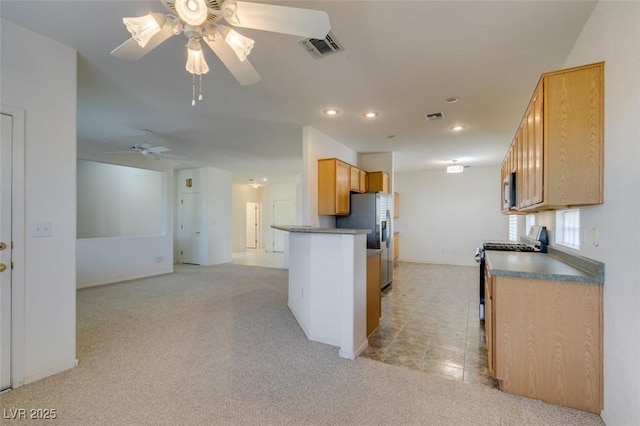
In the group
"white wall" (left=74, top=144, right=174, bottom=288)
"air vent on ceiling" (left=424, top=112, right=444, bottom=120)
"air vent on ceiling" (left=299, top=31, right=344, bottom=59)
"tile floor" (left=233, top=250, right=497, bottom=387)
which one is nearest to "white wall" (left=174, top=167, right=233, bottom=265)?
"white wall" (left=74, top=144, right=174, bottom=288)

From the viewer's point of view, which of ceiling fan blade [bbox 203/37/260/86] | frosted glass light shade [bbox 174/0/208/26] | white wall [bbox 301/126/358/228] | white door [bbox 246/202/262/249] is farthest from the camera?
white door [bbox 246/202/262/249]

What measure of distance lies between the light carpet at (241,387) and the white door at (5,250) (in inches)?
9.5

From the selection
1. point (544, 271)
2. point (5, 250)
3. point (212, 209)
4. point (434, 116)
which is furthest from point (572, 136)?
point (212, 209)

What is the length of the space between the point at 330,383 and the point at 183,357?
137cm

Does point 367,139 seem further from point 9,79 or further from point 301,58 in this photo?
point 9,79

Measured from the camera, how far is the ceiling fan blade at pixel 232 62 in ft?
5.72

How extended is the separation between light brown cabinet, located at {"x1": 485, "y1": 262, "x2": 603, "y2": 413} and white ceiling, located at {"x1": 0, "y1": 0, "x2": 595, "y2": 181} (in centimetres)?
180

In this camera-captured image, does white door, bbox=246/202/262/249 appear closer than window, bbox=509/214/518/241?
No

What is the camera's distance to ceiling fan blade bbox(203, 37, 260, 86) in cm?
174

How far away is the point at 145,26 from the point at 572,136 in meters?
2.62

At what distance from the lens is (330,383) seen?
222 centimetres

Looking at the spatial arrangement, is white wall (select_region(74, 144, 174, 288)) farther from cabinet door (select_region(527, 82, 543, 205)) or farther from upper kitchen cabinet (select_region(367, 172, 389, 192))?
cabinet door (select_region(527, 82, 543, 205))

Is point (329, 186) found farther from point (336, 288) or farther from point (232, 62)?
point (232, 62)

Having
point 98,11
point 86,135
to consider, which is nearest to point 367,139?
point 98,11
